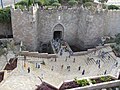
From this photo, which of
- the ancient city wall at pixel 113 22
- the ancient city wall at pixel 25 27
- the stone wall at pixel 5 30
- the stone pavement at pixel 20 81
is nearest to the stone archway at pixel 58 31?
the ancient city wall at pixel 25 27

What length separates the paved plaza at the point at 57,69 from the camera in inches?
922

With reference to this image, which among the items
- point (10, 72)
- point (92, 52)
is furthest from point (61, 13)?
point (10, 72)

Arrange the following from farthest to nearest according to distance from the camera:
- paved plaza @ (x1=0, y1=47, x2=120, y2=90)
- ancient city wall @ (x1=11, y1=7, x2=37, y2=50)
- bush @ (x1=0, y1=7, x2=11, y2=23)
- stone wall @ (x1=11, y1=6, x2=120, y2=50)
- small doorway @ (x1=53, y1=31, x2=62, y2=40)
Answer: small doorway @ (x1=53, y1=31, x2=62, y2=40), bush @ (x1=0, y1=7, x2=11, y2=23), stone wall @ (x1=11, y1=6, x2=120, y2=50), ancient city wall @ (x1=11, y1=7, x2=37, y2=50), paved plaza @ (x1=0, y1=47, x2=120, y2=90)

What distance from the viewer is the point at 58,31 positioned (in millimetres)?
33781

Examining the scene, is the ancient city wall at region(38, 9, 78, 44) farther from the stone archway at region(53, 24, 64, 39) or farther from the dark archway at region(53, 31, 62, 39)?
the dark archway at region(53, 31, 62, 39)

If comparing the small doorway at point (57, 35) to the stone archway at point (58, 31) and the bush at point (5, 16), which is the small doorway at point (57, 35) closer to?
the stone archway at point (58, 31)

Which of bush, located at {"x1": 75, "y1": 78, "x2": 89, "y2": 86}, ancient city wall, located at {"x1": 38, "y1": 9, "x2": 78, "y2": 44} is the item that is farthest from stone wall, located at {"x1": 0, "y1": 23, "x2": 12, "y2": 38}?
bush, located at {"x1": 75, "y1": 78, "x2": 89, "y2": 86}

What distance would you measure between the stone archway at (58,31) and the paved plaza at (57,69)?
386cm

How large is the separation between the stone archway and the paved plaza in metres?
3.86

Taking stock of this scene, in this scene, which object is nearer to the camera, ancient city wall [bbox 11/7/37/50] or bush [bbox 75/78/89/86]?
bush [bbox 75/78/89/86]

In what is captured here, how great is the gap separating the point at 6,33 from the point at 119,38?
1544 centimetres

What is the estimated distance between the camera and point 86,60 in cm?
2995

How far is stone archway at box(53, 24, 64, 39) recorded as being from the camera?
33156 millimetres

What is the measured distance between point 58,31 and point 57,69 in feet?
24.9
